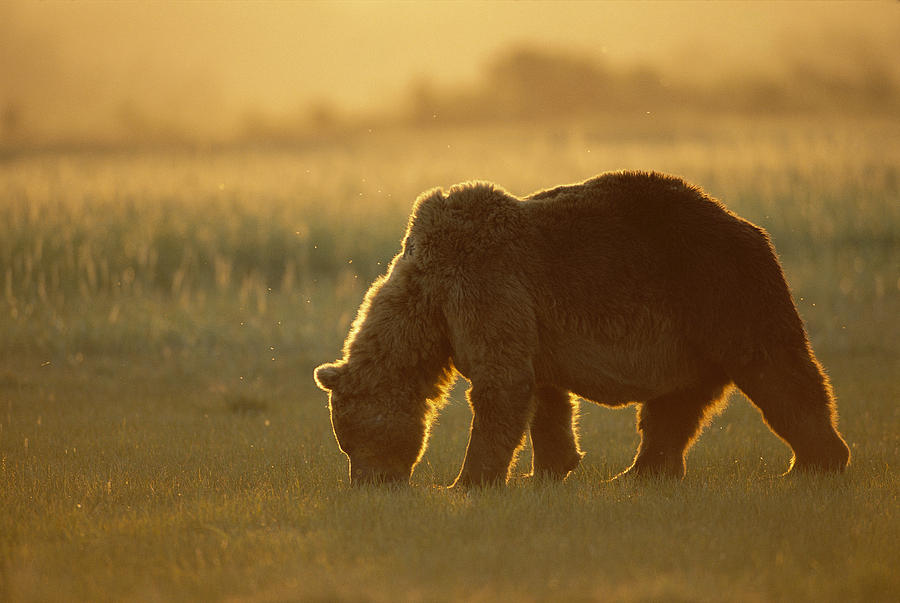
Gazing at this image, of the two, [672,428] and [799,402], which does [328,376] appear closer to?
[672,428]

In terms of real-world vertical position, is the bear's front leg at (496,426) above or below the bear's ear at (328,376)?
below

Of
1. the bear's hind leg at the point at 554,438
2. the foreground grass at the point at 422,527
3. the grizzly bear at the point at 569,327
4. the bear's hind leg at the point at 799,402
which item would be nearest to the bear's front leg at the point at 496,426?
the grizzly bear at the point at 569,327

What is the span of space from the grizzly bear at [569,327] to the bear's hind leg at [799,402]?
12 mm

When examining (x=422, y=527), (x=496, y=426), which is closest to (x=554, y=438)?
(x=496, y=426)

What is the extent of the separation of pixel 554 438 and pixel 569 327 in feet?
A: 4.44

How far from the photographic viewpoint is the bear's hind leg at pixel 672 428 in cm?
944

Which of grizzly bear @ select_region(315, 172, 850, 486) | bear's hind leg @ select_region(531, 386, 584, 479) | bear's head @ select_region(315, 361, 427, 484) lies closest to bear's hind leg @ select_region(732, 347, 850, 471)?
grizzly bear @ select_region(315, 172, 850, 486)

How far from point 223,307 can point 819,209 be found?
19.3 metres

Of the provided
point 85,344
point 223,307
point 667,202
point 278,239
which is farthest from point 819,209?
point 667,202

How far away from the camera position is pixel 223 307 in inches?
894

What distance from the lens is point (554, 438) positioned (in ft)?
31.8

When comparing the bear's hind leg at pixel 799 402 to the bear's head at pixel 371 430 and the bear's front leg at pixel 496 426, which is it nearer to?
the bear's front leg at pixel 496 426

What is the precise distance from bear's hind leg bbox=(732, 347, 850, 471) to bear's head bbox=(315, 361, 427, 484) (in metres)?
2.75

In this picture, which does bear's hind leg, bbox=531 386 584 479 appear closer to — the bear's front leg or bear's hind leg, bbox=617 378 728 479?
bear's hind leg, bbox=617 378 728 479
